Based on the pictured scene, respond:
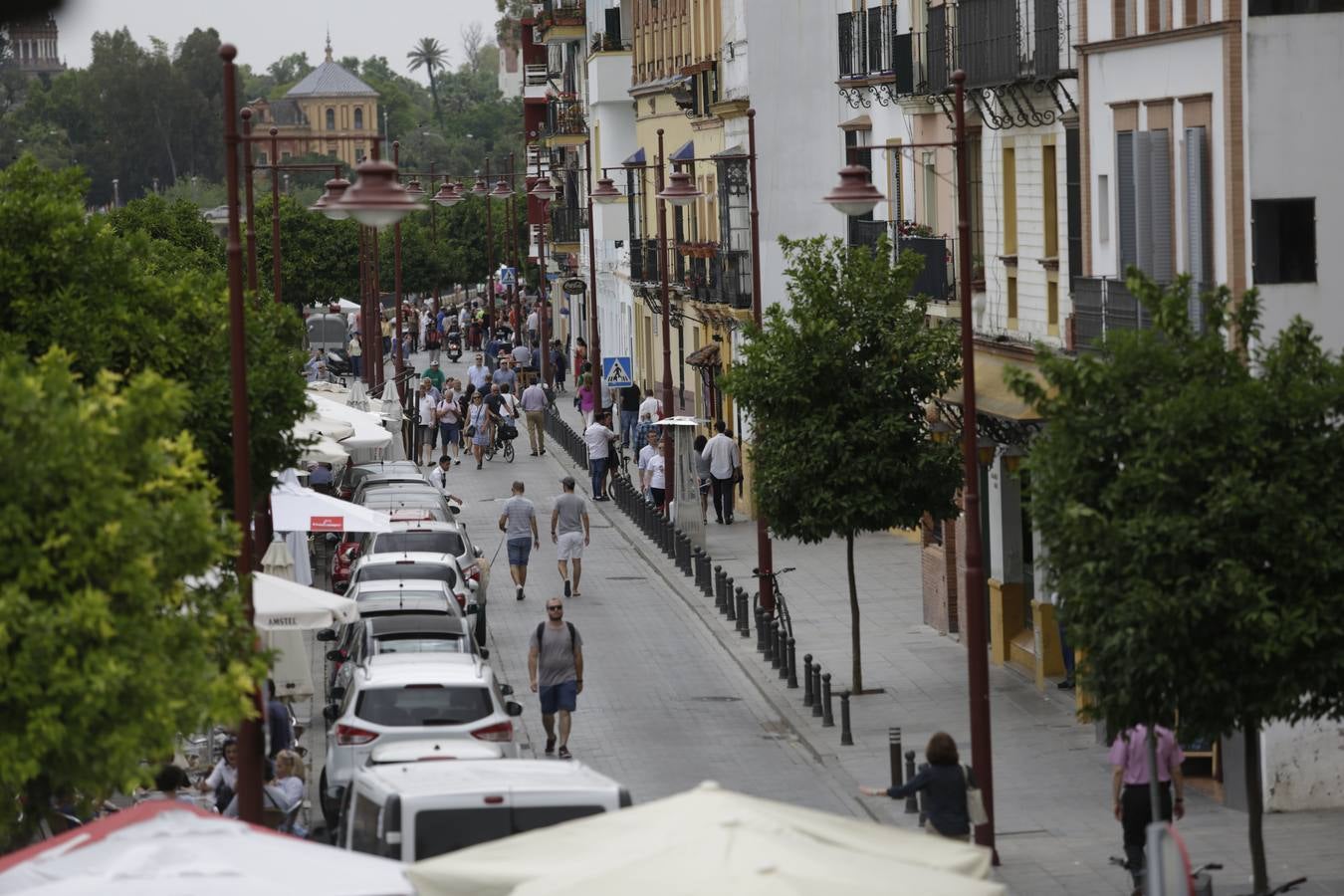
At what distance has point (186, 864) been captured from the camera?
421 inches

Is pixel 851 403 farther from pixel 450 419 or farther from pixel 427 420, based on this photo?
pixel 450 419

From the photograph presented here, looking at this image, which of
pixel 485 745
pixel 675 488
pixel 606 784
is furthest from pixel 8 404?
pixel 675 488

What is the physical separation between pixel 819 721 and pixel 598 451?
20.6 m

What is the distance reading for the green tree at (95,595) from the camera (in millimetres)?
11797

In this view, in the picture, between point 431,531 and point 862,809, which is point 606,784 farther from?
point 431,531

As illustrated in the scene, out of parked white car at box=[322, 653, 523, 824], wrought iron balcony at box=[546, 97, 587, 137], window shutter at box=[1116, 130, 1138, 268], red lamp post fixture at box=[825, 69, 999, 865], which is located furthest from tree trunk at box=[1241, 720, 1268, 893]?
wrought iron balcony at box=[546, 97, 587, 137]

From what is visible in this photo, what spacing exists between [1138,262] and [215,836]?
1294 cm

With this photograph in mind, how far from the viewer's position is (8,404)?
39.4ft

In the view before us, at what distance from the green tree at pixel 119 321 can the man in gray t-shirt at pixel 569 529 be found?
12.9 m

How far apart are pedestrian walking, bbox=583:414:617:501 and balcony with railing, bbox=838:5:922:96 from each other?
9.55 metres

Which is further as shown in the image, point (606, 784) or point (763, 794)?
point (763, 794)

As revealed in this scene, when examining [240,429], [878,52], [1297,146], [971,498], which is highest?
[878,52]

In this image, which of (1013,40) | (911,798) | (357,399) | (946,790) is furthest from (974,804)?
(357,399)

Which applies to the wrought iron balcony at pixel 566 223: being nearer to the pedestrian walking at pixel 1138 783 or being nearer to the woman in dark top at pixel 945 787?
the pedestrian walking at pixel 1138 783
